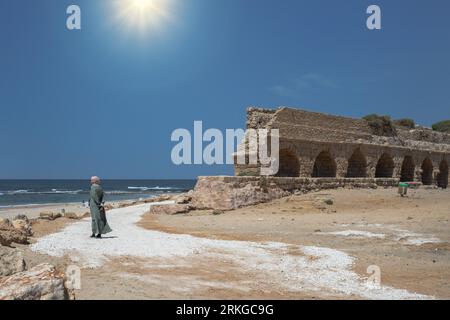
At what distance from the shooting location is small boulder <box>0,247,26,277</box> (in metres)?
5.08

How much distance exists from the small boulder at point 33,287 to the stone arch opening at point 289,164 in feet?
53.4

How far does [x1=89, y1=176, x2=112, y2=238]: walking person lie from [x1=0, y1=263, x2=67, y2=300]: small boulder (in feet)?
16.0

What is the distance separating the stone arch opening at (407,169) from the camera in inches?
1038

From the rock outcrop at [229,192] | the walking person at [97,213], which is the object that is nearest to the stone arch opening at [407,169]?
the rock outcrop at [229,192]

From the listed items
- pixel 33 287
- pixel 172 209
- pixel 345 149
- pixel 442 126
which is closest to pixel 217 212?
pixel 172 209

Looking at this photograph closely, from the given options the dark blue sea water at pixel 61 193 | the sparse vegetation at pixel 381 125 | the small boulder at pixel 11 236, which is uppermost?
the sparse vegetation at pixel 381 125

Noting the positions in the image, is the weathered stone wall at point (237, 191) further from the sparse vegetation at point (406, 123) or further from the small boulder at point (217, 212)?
the sparse vegetation at point (406, 123)

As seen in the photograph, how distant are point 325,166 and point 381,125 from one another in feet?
18.2

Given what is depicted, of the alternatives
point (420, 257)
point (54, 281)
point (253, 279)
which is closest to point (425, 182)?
point (420, 257)

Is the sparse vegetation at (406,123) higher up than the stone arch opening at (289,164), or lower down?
higher up
